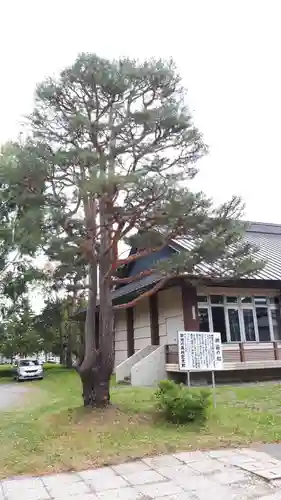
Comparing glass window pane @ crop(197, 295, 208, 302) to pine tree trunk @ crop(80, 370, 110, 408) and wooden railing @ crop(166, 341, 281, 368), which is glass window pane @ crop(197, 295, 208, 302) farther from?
pine tree trunk @ crop(80, 370, 110, 408)

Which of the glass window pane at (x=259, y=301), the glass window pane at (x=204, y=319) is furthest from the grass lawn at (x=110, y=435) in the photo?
the glass window pane at (x=259, y=301)

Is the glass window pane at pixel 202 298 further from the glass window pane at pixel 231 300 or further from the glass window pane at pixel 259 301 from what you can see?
the glass window pane at pixel 259 301

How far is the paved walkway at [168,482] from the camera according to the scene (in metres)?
4.99

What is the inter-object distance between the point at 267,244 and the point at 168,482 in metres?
17.7

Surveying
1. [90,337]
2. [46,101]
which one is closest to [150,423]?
[90,337]

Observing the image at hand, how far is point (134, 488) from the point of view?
5.25 m

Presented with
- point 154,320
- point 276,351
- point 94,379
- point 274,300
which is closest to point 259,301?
point 274,300

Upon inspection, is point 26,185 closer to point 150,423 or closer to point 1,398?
point 150,423

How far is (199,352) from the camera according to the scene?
33.0ft

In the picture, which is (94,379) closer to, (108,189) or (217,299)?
(108,189)

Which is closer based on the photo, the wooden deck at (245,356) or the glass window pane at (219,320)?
the wooden deck at (245,356)

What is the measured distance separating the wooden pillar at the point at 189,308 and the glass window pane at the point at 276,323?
12.2 ft

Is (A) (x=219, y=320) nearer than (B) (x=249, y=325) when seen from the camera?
Yes

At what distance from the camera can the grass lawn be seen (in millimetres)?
6410
